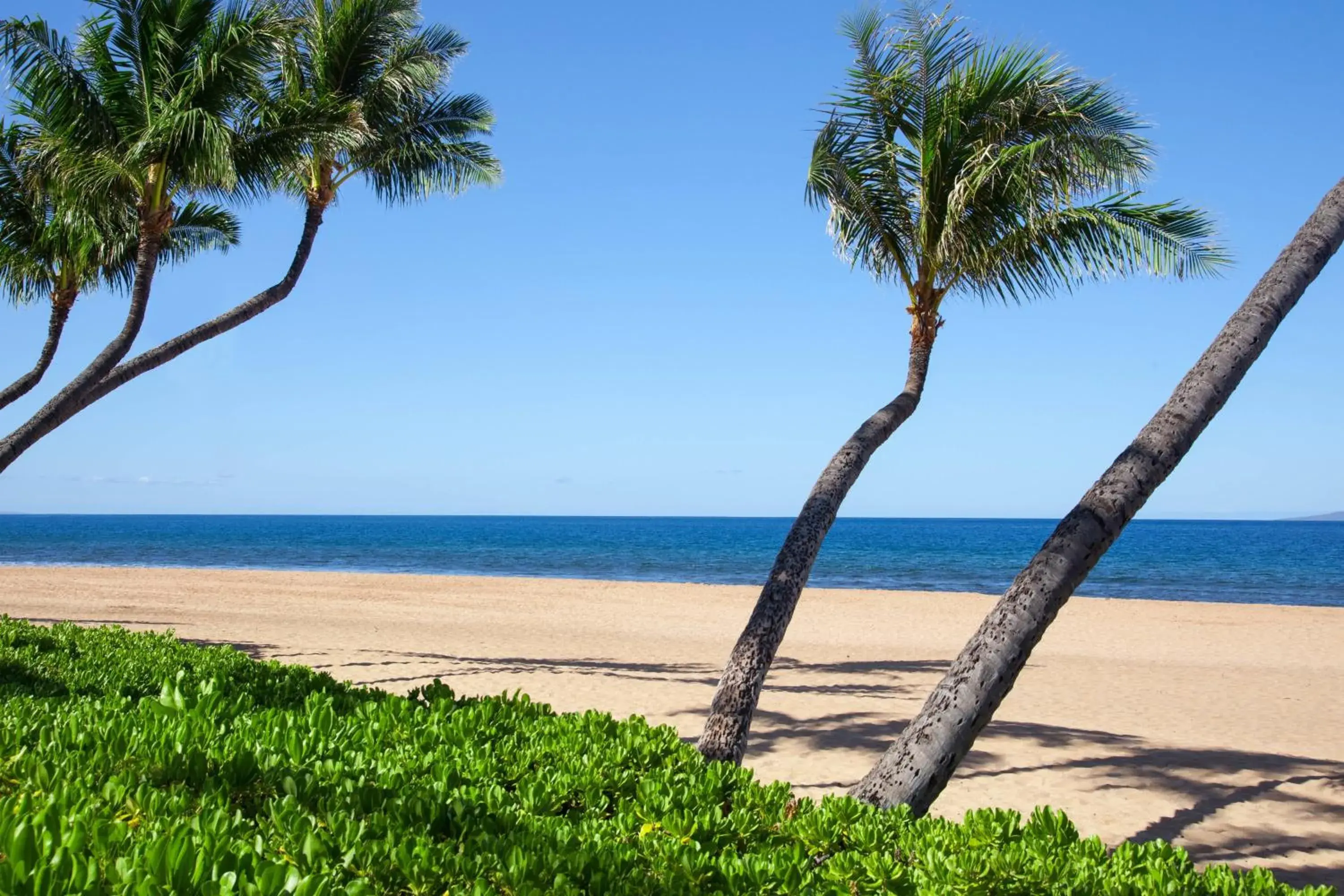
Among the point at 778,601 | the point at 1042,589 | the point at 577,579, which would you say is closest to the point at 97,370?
the point at 778,601

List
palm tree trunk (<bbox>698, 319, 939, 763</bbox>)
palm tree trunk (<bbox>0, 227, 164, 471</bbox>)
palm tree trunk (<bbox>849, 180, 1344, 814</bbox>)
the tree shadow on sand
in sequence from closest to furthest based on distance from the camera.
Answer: palm tree trunk (<bbox>849, 180, 1344, 814</bbox>) → palm tree trunk (<bbox>698, 319, 939, 763</bbox>) → the tree shadow on sand → palm tree trunk (<bbox>0, 227, 164, 471</bbox>)

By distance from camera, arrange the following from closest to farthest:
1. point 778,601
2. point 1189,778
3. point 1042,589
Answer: point 1042,589 < point 778,601 < point 1189,778

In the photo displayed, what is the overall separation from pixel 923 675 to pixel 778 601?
28.5 feet

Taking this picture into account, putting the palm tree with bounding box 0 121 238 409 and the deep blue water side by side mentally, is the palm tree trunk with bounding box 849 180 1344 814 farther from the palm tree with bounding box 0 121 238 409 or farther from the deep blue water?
the deep blue water

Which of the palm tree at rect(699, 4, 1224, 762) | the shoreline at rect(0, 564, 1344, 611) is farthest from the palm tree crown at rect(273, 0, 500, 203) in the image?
the shoreline at rect(0, 564, 1344, 611)

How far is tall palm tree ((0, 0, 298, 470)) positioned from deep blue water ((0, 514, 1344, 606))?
29325 mm

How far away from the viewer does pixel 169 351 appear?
31.6 feet

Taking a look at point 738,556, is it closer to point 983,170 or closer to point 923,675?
point 923,675

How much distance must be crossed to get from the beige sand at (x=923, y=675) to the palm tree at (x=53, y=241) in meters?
5.56

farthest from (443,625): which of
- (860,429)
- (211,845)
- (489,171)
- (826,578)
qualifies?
(826,578)

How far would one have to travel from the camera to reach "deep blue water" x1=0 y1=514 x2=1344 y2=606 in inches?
1512

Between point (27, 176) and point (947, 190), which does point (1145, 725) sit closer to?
point (947, 190)

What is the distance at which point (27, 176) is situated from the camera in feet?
39.0

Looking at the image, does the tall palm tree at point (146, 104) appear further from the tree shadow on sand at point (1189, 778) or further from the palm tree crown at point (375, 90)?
the tree shadow on sand at point (1189, 778)
